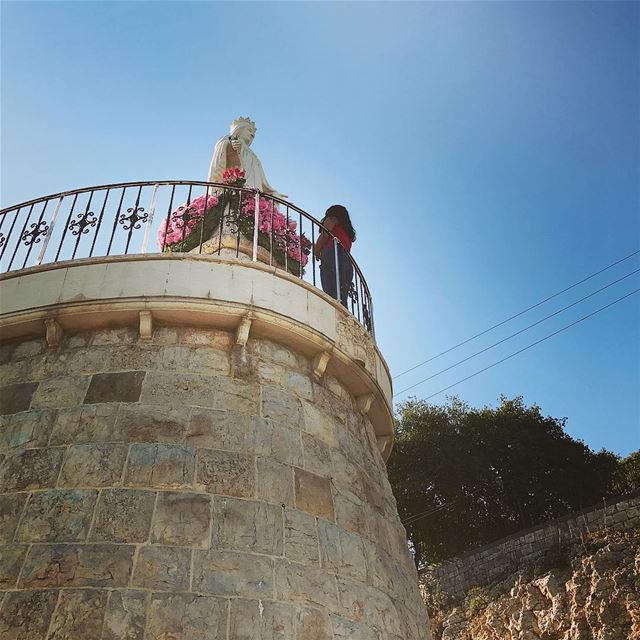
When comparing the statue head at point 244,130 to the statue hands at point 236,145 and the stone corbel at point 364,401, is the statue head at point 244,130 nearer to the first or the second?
the statue hands at point 236,145

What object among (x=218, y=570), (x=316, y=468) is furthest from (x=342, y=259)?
(x=218, y=570)

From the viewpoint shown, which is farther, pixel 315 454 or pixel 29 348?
pixel 29 348

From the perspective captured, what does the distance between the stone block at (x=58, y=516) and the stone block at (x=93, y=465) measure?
8 centimetres

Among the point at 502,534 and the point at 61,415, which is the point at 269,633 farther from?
the point at 502,534

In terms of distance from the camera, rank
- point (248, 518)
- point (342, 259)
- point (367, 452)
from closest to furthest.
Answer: point (248, 518) → point (367, 452) → point (342, 259)

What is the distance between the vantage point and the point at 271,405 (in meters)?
4.80

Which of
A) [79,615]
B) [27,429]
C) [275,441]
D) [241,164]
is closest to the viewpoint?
[79,615]

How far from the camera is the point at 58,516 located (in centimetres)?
375

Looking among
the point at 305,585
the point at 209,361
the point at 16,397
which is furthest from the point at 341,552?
the point at 16,397

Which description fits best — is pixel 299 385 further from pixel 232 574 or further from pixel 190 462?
pixel 232 574

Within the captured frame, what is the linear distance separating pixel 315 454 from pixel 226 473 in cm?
89

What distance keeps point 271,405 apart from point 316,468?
0.65 meters

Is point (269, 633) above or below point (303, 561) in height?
below

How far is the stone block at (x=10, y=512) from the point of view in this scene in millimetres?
3723
